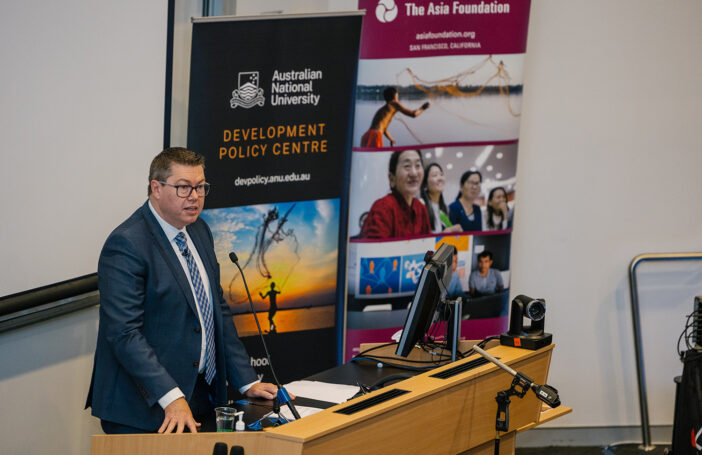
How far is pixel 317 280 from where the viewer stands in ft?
14.4

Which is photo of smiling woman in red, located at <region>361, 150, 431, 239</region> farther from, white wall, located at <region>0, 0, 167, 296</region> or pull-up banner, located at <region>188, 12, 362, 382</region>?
white wall, located at <region>0, 0, 167, 296</region>

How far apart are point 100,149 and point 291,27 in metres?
1.10

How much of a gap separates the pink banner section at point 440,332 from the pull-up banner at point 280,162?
334 mm

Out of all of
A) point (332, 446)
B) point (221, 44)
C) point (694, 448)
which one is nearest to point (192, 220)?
point (332, 446)

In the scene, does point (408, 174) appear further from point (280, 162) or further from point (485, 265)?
point (280, 162)

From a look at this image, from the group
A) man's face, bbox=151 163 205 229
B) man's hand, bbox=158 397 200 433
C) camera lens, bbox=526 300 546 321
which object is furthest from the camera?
camera lens, bbox=526 300 546 321

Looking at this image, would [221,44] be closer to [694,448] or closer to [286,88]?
[286,88]

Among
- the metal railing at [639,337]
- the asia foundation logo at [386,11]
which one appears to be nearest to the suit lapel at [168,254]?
the asia foundation logo at [386,11]

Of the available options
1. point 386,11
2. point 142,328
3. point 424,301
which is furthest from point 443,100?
point 142,328

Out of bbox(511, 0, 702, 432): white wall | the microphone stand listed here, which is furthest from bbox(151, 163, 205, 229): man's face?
bbox(511, 0, 702, 432): white wall

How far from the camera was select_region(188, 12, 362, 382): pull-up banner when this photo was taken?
407cm

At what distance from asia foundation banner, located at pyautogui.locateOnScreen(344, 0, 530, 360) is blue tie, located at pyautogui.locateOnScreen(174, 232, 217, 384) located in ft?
5.60

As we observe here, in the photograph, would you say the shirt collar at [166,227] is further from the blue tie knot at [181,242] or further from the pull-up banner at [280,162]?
the pull-up banner at [280,162]

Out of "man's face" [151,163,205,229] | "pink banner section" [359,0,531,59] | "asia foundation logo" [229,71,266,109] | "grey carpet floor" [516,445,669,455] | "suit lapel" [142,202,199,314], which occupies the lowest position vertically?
"grey carpet floor" [516,445,669,455]
